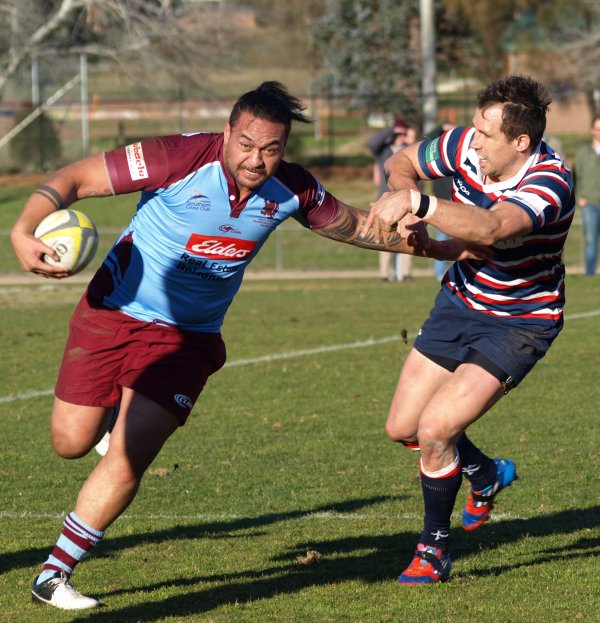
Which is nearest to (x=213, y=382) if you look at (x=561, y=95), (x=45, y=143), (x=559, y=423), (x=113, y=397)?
(x=559, y=423)

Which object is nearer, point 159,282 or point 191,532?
point 159,282

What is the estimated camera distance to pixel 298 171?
5.65m

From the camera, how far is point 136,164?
17.2 ft

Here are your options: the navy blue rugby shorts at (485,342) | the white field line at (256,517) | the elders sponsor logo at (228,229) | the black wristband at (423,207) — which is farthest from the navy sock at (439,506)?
the elders sponsor logo at (228,229)

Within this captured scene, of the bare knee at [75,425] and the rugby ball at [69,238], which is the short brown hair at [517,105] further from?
the bare knee at [75,425]

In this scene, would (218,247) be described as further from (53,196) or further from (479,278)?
(479,278)

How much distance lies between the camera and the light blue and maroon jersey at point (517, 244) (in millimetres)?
5492

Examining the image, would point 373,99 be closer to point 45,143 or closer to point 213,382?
point 45,143

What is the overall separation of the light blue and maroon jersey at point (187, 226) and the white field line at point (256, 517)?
1.49 m

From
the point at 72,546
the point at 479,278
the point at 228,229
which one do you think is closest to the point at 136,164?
the point at 228,229

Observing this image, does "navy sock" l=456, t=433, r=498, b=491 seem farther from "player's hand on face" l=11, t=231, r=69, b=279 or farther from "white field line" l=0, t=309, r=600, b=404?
"white field line" l=0, t=309, r=600, b=404

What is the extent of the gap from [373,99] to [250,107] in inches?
1290

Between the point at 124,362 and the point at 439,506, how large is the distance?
1.62 m

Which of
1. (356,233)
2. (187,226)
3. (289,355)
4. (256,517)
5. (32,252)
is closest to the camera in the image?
(32,252)
